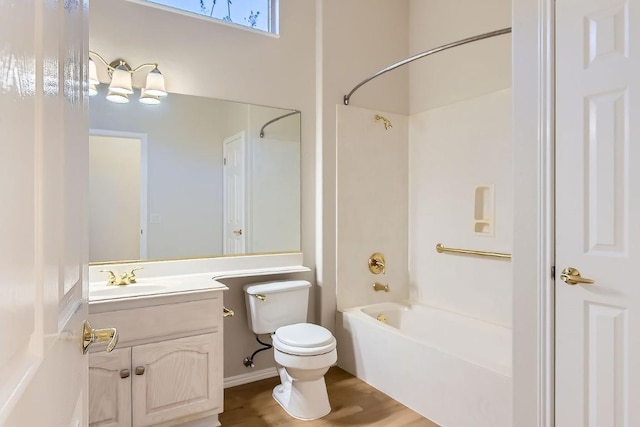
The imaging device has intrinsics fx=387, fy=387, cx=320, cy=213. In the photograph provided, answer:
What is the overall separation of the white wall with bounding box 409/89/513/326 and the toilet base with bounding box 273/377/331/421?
125 cm

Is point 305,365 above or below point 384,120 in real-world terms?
below

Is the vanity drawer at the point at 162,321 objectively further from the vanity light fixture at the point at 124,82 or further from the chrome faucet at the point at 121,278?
the vanity light fixture at the point at 124,82

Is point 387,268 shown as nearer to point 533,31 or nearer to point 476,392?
point 476,392

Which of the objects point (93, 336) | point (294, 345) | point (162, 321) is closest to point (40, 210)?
point (93, 336)

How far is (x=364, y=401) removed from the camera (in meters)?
2.43

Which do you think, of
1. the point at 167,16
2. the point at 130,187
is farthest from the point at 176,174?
the point at 167,16

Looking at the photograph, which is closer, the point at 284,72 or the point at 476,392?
the point at 476,392

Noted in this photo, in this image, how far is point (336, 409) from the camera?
2.33 meters

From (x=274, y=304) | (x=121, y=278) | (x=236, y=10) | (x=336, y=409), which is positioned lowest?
(x=336, y=409)

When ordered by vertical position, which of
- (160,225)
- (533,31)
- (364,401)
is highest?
(533,31)

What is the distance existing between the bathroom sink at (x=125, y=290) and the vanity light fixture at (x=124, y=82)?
1.08 metres

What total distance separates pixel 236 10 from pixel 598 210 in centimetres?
249

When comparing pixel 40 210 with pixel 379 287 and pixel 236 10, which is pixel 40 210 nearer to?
pixel 236 10

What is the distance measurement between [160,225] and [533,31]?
7.24ft
